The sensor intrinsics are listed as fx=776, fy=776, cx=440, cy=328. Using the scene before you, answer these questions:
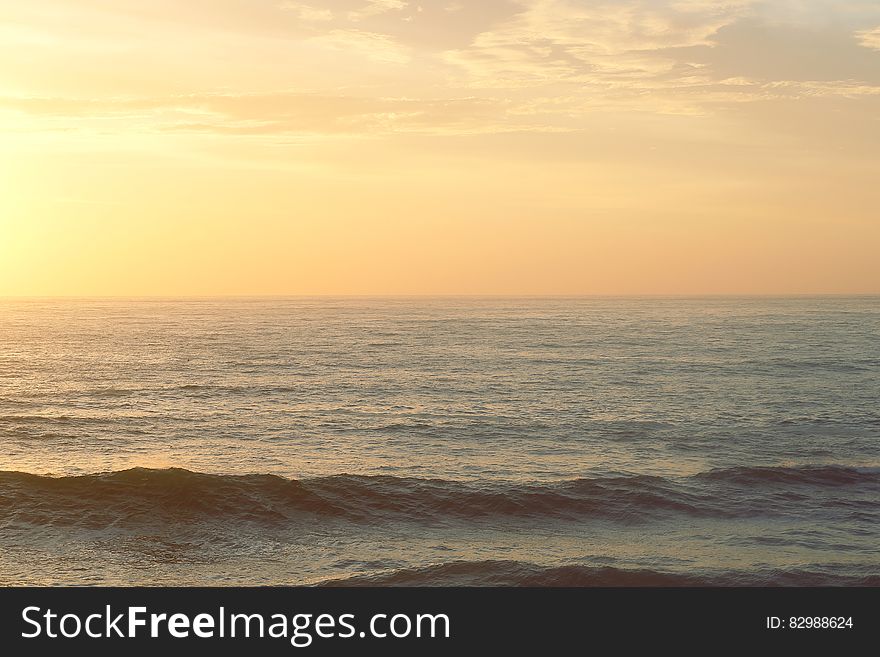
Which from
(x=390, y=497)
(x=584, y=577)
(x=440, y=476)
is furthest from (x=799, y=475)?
(x=390, y=497)

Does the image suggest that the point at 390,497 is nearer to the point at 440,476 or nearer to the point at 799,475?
the point at 440,476

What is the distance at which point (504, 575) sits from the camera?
19781 millimetres

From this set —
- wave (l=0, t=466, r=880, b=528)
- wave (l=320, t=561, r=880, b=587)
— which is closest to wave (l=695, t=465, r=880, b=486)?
wave (l=0, t=466, r=880, b=528)

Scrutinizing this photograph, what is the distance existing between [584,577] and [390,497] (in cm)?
942

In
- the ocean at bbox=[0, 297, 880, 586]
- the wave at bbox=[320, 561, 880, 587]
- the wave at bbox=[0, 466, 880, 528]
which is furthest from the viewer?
the wave at bbox=[0, 466, 880, 528]

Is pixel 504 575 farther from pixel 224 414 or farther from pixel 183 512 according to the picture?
pixel 224 414

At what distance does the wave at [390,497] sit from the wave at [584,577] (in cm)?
549

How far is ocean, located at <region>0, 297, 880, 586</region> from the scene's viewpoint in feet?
69.1

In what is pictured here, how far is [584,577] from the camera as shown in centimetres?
1986

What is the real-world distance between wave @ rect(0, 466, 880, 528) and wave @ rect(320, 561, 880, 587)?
549 cm

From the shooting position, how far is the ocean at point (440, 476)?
21062 millimetres

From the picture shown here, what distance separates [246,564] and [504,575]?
7110 mm

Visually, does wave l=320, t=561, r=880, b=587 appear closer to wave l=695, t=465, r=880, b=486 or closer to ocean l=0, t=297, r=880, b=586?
ocean l=0, t=297, r=880, b=586
